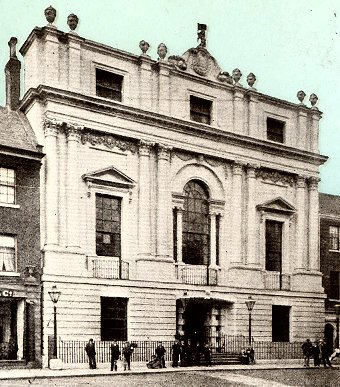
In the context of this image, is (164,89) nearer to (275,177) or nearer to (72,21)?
(72,21)

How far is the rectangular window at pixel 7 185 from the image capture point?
2758 cm

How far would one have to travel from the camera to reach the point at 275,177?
36.6 metres

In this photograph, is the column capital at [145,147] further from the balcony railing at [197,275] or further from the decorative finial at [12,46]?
the decorative finial at [12,46]

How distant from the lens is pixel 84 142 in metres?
29.6

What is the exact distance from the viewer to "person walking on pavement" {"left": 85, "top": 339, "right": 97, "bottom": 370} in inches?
1026

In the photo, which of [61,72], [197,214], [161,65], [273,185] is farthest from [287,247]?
[61,72]

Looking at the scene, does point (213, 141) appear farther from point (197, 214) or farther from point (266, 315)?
Result: point (266, 315)

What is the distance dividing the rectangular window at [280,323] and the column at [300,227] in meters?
2.73

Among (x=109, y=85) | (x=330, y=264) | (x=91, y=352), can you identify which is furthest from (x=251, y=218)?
(x=91, y=352)

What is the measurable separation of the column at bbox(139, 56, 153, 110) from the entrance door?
413 inches

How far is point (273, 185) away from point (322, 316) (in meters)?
8.39

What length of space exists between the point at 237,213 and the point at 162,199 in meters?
5.11

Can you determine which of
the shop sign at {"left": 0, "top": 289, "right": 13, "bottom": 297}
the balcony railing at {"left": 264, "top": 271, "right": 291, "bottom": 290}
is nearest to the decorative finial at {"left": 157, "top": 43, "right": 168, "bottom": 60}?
the balcony railing at {"left": 264, "top": 271, "right": 291, "bottom": 290}

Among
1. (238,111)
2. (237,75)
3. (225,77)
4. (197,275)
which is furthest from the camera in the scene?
(237,75)
